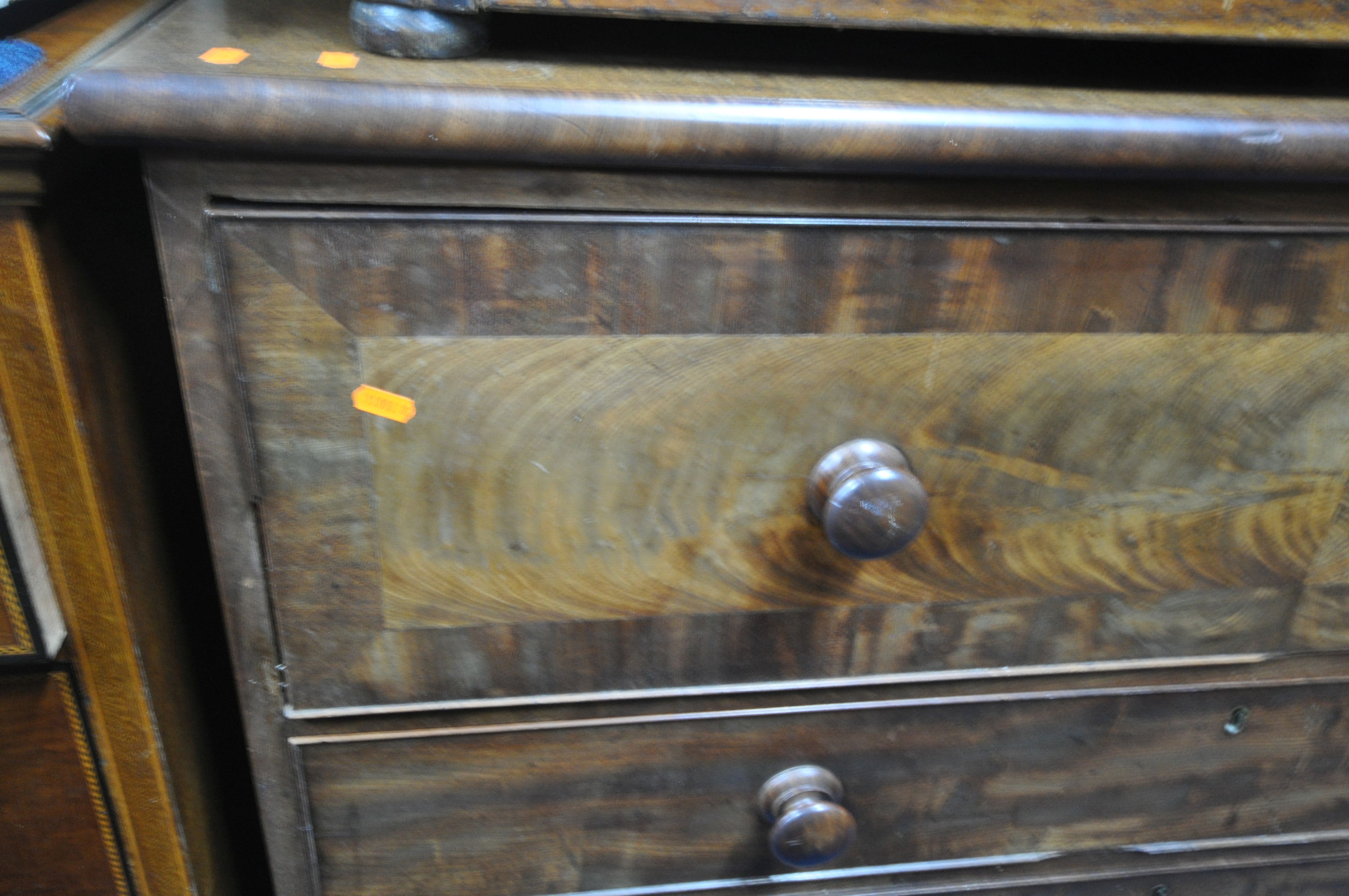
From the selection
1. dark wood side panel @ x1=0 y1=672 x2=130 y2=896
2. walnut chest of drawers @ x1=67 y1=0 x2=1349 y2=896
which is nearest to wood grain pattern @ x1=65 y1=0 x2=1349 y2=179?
walnut chest of drawers @ x1=67 y1=0 x2=1349 y2=896

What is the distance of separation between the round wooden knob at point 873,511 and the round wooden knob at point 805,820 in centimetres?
14

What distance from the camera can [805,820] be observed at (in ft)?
1.34

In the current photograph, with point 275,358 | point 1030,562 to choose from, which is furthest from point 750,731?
point 275,358

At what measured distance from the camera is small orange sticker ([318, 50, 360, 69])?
31 centimetres

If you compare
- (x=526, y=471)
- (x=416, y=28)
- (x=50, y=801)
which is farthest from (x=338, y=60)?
(x=50, y=801)

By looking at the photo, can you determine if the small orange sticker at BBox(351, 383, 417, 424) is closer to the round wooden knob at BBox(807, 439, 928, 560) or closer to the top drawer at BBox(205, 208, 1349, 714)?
the top drawer at BBox(205, 208, 1349, 714)

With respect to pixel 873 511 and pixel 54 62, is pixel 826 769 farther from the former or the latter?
pixel 54 62

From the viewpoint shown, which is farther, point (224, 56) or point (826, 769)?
point (826, 769)

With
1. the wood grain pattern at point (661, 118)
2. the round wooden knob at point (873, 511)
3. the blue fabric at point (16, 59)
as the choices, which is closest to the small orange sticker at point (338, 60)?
the wood grain pattern at point (661, 118)

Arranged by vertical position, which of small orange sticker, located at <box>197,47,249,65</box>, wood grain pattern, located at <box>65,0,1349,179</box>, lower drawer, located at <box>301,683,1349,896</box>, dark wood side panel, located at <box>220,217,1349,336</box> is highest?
small orange sticker, located at <box>197,47,249,65</box>

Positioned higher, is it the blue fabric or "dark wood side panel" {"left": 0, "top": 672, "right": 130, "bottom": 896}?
the blue fabric

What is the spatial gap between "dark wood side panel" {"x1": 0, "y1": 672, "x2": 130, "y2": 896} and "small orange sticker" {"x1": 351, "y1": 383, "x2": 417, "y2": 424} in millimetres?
178

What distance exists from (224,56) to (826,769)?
0.41 m

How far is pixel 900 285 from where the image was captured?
1.13 feet
